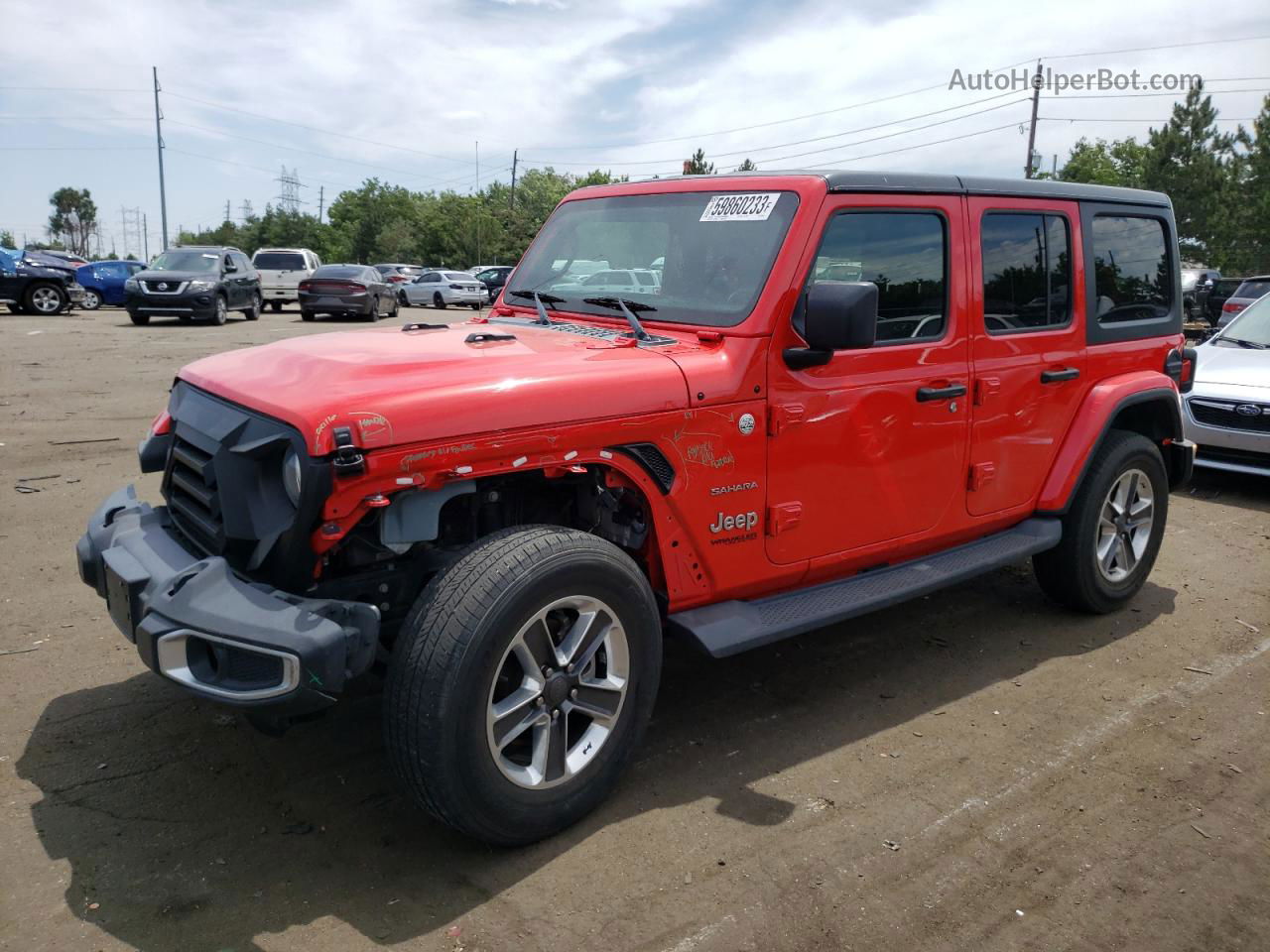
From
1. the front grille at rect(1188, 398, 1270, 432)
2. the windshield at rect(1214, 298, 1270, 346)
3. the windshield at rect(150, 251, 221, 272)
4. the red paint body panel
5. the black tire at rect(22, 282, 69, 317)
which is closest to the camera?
the red paint body panel

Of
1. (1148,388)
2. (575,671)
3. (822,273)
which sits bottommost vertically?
(575,671)

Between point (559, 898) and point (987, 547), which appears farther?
point (987, 547)

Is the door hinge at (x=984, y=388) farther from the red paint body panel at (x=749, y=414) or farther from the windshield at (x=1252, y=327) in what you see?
the windshield at (x=1252, y=327)

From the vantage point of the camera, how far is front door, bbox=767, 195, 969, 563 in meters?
3.61

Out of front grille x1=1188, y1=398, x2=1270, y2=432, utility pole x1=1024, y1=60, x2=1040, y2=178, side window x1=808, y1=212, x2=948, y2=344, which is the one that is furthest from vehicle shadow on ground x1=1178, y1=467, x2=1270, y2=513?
utility pole x1=1024, y1=60, x2=1040, y2=178

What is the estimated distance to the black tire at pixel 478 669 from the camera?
2758 millimetres

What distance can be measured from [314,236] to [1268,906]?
10491cm

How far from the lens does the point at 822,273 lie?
3.70 m

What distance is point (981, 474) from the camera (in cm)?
436

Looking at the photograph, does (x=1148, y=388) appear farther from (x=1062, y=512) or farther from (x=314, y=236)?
(x=314, y=236)

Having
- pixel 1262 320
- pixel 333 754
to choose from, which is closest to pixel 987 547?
pixel 333 754

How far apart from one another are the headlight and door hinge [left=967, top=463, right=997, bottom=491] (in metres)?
2.85

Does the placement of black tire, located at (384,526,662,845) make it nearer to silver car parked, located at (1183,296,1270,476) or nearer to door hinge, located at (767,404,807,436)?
door hinge, located at (767,404,807,436)

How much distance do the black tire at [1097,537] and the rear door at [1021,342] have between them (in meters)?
0.33
